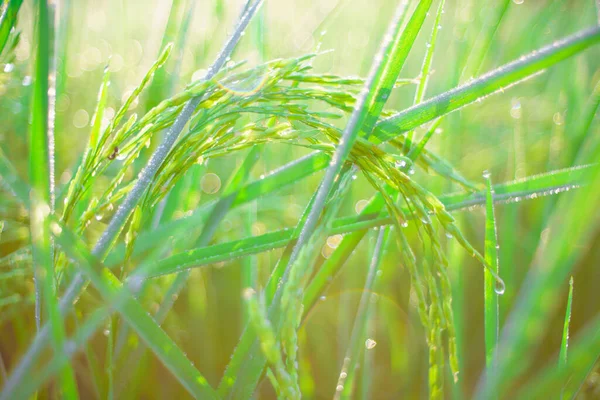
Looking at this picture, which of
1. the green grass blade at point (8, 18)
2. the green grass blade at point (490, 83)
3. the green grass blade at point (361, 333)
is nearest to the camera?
the green grass blade at point (490, 83)

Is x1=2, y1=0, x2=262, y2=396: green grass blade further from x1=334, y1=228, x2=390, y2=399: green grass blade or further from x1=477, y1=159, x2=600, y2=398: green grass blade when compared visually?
x1=477, y1=159, x2=600, y2=398: green grass blade

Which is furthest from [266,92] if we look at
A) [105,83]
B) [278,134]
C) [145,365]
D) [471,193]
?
[145,365]

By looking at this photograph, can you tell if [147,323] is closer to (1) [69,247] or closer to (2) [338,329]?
(1) [69,247]

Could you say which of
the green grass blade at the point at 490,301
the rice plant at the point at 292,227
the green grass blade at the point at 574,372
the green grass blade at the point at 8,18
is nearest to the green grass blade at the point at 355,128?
the rice plant at the point at 292,227

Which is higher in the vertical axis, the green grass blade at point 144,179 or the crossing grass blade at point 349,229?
the green grass blade at point 144,179

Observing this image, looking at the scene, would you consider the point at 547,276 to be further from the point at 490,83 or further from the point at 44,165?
the point at 44,165

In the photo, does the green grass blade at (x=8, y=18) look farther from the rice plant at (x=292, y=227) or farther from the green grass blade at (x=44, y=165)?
the green grass blade at (x=44, y=165)

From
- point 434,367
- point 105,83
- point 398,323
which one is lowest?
point 434,367

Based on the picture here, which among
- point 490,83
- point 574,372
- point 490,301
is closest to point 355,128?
point 490,83
